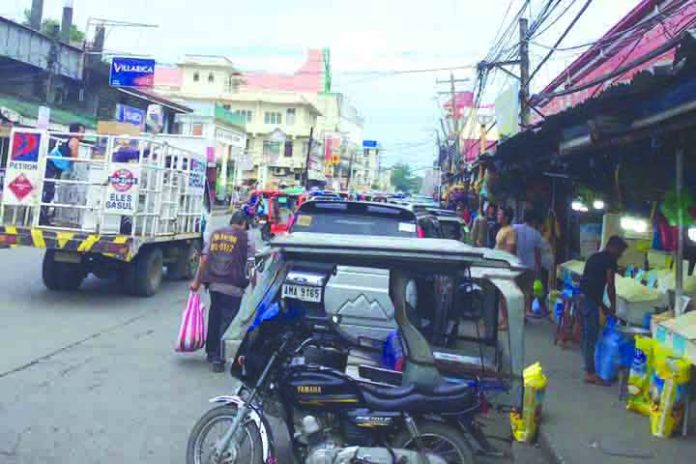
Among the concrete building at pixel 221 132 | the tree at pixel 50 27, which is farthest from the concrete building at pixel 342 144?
the tree at pixel 50 27

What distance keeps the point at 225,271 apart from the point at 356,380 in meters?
Answer: 3.40

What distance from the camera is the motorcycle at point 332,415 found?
13.0 feet

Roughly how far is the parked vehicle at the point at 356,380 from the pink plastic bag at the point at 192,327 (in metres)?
3.01

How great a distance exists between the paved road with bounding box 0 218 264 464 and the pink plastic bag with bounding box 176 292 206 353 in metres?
0.25

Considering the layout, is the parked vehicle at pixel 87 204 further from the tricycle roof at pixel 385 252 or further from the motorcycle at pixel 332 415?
the tricycle roof at pixel 385 252

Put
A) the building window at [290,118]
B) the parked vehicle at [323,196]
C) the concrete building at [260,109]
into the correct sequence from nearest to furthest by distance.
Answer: the parked vehicle at [323,196] → the concrete building at [260,109] → the building window at [290,118]

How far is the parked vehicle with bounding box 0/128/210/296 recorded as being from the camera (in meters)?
10.2

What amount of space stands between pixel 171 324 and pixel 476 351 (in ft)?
17.9

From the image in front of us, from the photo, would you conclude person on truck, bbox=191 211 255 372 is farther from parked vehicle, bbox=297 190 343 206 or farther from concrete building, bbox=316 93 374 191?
concrete building, bbox=316 93 374 191

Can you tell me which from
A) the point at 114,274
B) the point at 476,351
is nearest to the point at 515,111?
the point at 114,274

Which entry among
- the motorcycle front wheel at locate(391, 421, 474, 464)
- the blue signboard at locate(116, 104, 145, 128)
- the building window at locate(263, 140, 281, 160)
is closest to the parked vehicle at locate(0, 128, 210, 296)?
the motorcycle front wheel at locate(391, 421, 474, 464)

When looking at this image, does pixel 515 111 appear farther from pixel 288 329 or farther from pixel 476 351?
pixel 288 329

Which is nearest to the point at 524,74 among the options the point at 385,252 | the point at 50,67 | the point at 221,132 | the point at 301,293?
the point at 301,293

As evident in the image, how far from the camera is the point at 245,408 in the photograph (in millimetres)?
4051
